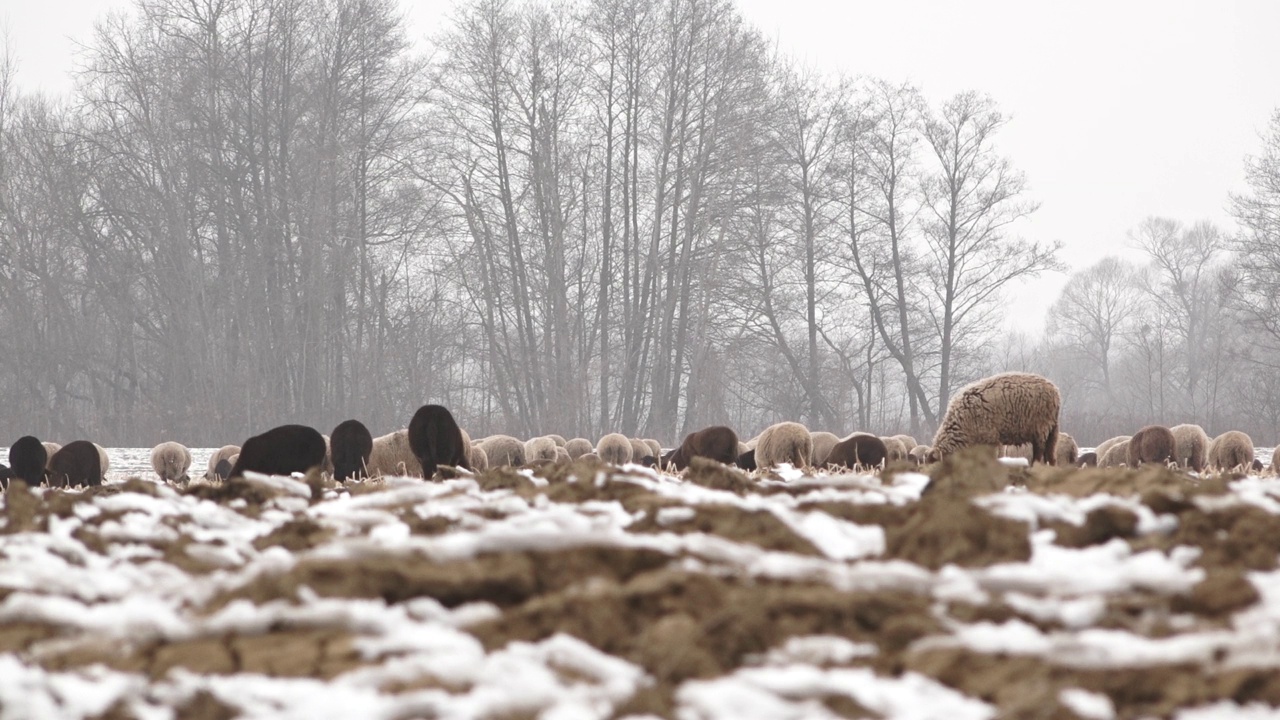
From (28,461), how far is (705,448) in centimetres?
864

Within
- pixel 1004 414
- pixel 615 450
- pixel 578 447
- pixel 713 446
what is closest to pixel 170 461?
pixel 615 450

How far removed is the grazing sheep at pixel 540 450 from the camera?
22.9 meters

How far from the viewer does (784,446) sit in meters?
16.9

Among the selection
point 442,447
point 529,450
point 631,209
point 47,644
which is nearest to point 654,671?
point 47,644

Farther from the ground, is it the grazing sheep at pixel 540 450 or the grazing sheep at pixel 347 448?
the grazing sheep at pixel 347 448

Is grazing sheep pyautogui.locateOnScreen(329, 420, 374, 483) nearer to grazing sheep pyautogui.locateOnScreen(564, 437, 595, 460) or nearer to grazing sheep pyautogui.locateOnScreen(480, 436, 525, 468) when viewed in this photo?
grazing sheep pyautogui.locateOnScreen(480, 436, 525, 468)

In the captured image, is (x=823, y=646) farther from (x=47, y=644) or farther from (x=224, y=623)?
(x=47, y=644)

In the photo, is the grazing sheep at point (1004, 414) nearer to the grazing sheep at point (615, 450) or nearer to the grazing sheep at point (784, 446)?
the grazing sheep at point (784, 446)

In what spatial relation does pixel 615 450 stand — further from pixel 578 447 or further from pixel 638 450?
pixel 578 447

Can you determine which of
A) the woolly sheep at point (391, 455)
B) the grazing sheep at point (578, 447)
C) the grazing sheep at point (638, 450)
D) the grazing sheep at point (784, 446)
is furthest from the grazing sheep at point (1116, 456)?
the woolly sheep at point (391, 455)

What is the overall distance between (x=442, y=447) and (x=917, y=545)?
16.6 feet

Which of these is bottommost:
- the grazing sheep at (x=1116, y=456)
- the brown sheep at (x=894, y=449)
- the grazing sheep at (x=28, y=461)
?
the grazing sheep at (x=1116, y=456)

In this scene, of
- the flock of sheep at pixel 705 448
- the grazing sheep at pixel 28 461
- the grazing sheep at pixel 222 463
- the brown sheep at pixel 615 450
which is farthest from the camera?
the brown sheep at pixel 615 450

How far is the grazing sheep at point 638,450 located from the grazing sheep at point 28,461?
1334 cm
